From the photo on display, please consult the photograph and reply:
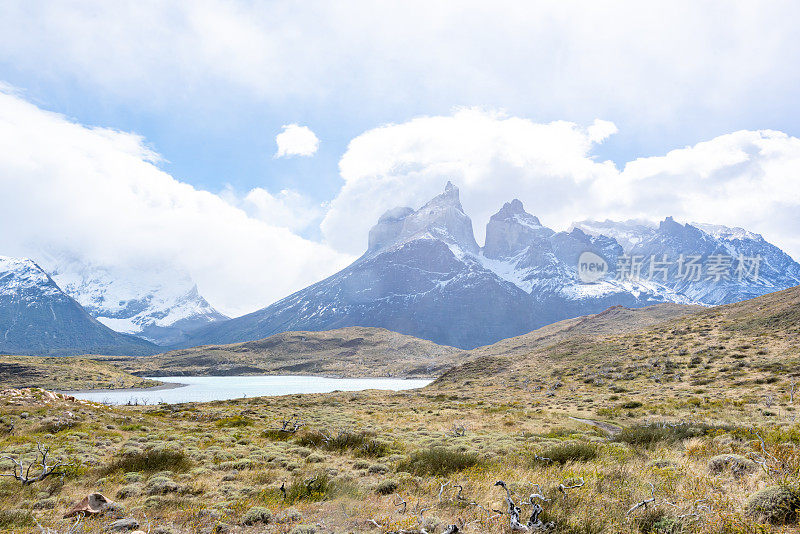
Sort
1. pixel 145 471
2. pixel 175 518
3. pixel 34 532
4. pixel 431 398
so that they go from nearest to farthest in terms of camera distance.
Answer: pixel 34 532
pixel 175 518
pixel 145 471
pixel 431 398

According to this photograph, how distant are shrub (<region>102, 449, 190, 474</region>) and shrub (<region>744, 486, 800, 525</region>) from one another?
16787 mm

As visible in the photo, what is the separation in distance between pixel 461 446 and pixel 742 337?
1963 inches

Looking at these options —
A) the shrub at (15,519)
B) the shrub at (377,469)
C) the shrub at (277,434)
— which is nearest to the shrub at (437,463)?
the shrub at (377,469)

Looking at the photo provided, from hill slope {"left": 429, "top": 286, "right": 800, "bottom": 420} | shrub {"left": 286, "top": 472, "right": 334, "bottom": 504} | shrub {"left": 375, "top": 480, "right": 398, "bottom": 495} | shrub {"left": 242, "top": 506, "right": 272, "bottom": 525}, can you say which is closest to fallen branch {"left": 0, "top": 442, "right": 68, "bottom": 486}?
shrub {"left": 242, "top": 506, "right": 272, "bottom": 525}

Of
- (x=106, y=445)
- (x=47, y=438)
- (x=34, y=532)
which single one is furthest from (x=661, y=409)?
(x=47, y=438)

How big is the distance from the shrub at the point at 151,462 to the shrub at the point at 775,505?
16787mm

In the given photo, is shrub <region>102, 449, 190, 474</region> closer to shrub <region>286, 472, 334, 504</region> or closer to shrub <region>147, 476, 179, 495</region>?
shrub <region>147, 476, 179, 495</region>

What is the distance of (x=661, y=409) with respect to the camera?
26.2 m

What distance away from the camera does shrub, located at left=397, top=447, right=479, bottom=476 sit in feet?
41.6

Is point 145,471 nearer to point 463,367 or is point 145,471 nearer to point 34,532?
point 34,532

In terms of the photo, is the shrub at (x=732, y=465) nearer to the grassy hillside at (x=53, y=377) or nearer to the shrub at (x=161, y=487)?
the shrub at (x=161, y=487)

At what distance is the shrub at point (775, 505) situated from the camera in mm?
6730

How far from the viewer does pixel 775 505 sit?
6.88 metres

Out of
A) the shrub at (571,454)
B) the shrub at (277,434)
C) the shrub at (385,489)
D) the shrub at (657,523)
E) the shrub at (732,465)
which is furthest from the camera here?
the shrub at (277,434)
